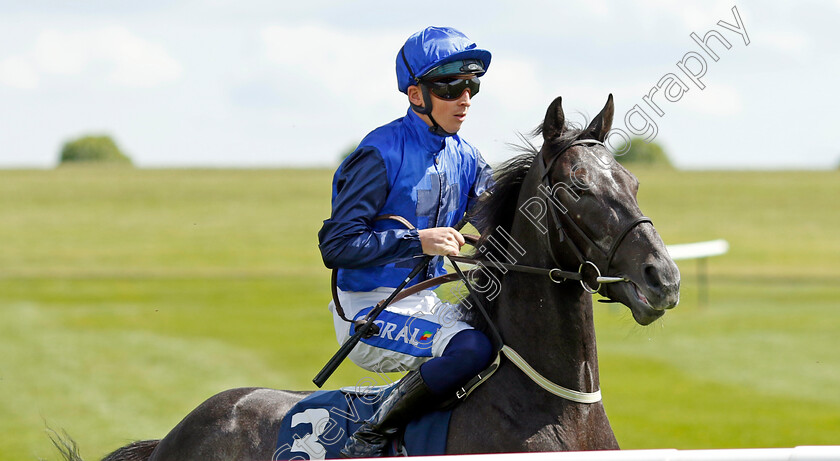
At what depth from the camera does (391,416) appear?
3.69m

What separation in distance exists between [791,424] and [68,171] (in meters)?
56.0

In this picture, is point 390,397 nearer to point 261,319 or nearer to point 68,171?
point 261,319

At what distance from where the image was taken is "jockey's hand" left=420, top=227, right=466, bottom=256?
3668mm

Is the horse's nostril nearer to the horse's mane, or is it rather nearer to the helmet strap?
the horse's mane

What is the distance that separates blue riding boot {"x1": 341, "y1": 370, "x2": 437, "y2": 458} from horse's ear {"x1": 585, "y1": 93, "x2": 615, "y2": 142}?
1.16m

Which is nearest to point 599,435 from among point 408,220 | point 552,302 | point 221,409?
point 552,302

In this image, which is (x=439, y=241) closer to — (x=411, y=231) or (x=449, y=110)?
(x=411, y=231)

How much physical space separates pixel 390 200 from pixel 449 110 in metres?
0.45

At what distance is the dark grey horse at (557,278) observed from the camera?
3334 millimetres

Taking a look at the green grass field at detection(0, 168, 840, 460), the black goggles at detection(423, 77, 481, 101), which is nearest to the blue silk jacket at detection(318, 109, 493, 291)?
the black goggles at detection(423, 77, 481, 101)

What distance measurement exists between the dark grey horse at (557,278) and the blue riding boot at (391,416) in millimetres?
168

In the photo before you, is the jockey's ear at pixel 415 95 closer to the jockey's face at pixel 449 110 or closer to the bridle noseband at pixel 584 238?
the jockey's face at pixel 449 110

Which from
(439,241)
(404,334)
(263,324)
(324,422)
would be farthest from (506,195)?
(263,324)

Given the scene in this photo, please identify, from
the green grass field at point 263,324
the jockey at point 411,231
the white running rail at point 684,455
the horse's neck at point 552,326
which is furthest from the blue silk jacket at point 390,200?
the white running rail at point 684,455
